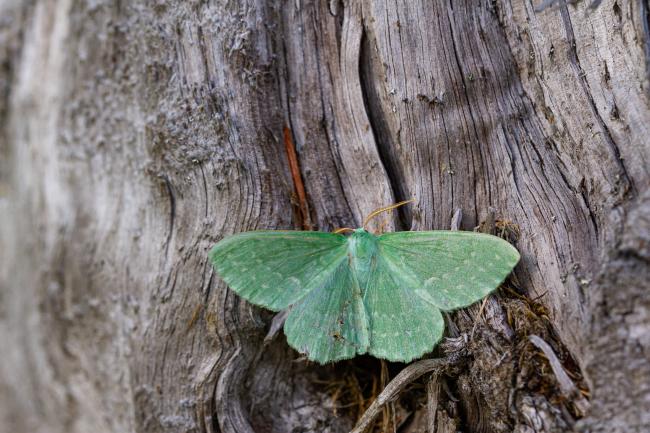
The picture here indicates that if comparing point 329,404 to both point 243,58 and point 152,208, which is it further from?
Result: point 243,58

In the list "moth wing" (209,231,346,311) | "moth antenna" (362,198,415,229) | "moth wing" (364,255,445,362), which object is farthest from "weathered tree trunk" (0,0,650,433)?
"moth wing" (209,231,346,311)

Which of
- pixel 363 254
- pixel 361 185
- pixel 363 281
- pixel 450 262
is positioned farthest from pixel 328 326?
pixel 361 185

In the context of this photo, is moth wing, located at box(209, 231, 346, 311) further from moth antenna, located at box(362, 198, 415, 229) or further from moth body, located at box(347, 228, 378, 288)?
moth antenna, located at box(362, 198, 415, 229)

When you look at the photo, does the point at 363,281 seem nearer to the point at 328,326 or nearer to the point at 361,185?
the point at 328,326

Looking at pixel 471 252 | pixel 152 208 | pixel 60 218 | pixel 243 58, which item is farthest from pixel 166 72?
pixel 471 252

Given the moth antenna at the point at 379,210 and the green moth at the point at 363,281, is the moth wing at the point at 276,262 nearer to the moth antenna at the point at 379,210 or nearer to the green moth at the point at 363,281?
the green moth at the point at 363,281

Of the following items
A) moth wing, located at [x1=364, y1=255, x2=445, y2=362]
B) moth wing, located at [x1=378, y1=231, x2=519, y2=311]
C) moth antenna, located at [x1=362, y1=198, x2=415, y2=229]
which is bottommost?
moth wing, located at [x1=364, y1=255, x2=445, y2=362]
